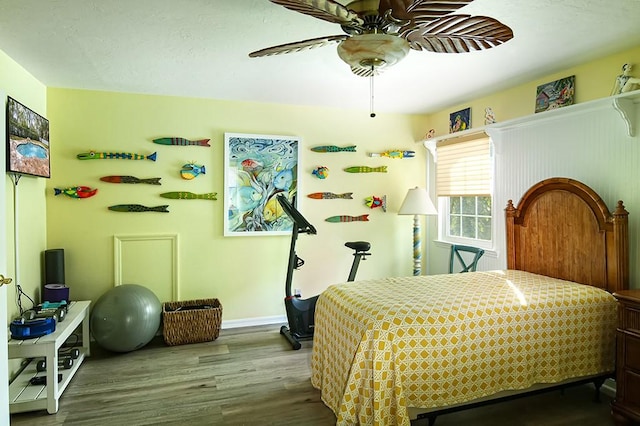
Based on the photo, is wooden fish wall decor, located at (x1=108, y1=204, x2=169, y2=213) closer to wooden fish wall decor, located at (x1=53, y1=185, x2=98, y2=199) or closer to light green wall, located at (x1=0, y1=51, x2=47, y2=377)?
wooden fish wall decor, located at (x1=53, y1=185, x2=98, y2=199)

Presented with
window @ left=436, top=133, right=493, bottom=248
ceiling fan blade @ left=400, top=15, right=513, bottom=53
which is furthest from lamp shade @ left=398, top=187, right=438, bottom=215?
ceiling fan blade @ left=400, top=15, right=513, bottom=53

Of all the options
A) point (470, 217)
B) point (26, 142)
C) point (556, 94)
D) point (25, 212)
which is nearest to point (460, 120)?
point (470, 217)

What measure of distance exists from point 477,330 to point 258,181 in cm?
268

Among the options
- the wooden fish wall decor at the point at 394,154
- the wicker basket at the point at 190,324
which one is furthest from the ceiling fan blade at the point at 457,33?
the wicker basket at the point at 190,324

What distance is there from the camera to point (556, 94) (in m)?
3.26

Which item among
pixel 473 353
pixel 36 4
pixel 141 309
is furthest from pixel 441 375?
pixel 36 4

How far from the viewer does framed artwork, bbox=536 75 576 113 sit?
315cm

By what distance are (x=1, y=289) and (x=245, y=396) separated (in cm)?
156

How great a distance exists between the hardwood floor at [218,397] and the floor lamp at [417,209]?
1680mm

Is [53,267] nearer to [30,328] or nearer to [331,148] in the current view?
[30,328]

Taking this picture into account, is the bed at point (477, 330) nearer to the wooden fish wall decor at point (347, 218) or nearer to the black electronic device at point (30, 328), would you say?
the wooden fish wall decor at point (347, 218)

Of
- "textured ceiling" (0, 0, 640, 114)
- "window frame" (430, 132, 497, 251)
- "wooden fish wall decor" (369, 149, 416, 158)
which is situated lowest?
"window frame" (430, 132, 497, 251)

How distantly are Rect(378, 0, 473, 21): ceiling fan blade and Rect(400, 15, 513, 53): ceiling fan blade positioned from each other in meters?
0.08

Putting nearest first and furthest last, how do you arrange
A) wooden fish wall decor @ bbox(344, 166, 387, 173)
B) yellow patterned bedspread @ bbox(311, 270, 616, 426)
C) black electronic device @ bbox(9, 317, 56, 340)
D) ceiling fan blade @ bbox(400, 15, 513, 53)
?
ceiling fan blade @ bbox(400, 15, 513, 53) < yellow patterned bedspread @ bbox(311, 270, 616, 426) < black electronic device @ bbox(9, 317, 56, 340) < wooden fish wall decor @ bbox(344, 166, 387, 173)
